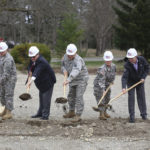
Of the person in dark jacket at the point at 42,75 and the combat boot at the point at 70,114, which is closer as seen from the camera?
the person in dark jacket at the point at 42,75

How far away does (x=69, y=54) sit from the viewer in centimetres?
601

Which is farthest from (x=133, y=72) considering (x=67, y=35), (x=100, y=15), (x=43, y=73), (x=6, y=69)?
(x=100, y=15)

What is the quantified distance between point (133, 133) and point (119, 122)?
2.38ft

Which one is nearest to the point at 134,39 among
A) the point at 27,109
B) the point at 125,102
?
the point at 125,102

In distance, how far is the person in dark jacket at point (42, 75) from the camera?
19.8 feet

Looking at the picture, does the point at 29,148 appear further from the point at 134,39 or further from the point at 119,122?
the point at 134,39

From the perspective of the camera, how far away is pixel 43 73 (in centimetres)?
618

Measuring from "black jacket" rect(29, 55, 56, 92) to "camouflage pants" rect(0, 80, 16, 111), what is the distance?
1.91ft

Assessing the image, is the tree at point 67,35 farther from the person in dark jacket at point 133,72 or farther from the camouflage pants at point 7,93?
the person in dark jacket at point 133,72

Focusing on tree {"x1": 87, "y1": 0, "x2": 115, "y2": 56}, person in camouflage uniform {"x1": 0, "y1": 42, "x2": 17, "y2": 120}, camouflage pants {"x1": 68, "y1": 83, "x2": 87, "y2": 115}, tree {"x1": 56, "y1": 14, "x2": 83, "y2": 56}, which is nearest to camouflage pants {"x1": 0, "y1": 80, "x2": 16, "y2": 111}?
person in camouflage uniform {"x1": 0, "y1": 42, "x2": 17, "y2": 120}

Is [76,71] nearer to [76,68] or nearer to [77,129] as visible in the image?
[76,68]

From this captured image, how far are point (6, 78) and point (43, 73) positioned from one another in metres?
0.82

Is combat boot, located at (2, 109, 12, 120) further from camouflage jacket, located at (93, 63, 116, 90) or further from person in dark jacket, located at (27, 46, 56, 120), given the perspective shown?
camouflage jacket, located at (93, 63, 116, 90)

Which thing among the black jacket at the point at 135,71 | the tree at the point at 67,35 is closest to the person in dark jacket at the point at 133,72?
the black jacket at the point at 135,71
